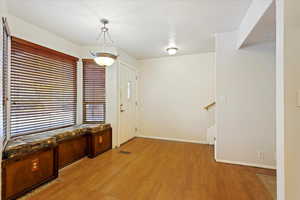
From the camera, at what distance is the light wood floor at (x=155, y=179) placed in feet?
6.26

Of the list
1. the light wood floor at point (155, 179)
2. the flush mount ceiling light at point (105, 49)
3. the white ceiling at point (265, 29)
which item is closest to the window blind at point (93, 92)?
the flush mount ceiling light at point (105, 49)

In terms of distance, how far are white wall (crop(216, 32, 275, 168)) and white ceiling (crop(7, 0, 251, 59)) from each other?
1.87ft

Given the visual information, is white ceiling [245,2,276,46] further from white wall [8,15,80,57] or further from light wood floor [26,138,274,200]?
white wall [8,15,80,57]

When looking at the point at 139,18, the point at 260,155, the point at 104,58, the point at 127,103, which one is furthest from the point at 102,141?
the point at 260,155

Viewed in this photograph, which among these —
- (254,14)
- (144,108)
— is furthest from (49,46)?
(254,14)

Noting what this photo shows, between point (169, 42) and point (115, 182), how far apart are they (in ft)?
9.87

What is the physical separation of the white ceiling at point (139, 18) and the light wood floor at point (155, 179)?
8.32 feet

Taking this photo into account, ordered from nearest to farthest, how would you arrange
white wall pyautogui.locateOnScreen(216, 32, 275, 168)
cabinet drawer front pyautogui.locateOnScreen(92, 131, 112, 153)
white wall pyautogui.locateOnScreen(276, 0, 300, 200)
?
1. white wall pyautogui.locateOnScreen(276, 0, 300, 200)
2. white wall pyautogui.locateOnScreen(216, 32, 275, 168)
3. cabinet drawer front pyautogui.locateOnScreen(92, 131, 112, 153)

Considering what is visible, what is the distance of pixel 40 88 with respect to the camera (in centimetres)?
274

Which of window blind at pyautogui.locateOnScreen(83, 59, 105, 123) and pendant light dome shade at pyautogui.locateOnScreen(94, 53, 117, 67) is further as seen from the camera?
window blind at pyautogui.locateOnScreen(83, 59, 105, 123)

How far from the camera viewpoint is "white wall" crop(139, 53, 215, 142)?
421cm

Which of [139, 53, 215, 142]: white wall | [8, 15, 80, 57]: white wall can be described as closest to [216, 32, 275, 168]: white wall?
[139, 53, 215, 142]: white wall

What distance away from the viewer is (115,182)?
2.21 meters

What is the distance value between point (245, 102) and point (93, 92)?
3299 mm
